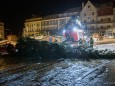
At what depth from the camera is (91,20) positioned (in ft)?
212

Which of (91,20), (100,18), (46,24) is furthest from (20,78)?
(46,24)

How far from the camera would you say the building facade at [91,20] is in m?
59.2

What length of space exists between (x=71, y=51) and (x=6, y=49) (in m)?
8.14

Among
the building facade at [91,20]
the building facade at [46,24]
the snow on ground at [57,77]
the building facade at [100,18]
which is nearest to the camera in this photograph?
the snow on ground at [57,77]

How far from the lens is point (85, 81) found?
456 inches

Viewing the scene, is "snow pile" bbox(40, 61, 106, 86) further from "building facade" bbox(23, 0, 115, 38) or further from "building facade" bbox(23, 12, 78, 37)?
"building facade" bbox(23, 12, 78, 37)

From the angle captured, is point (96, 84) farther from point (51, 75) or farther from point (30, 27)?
point (30, 27)

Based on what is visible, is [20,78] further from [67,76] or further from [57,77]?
[67,76]

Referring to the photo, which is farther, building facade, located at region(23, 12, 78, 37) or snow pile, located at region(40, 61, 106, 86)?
building facade, located at region(23, 12, 78, 37)

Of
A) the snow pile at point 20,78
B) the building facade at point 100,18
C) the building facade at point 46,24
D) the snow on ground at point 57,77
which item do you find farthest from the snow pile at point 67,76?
the building facade at point 46,24

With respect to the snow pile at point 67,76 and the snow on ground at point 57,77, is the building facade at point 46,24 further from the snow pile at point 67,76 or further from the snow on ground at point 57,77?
the snow on ground at point 57,77

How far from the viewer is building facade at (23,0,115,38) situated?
59.2 m

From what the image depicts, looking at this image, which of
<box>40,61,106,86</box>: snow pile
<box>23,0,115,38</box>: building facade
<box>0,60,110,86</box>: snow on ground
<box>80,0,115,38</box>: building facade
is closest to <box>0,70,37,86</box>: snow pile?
<box>0,60,110,86</box>: snow on ground

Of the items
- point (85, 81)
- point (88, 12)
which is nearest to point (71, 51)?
point (85, 81)
